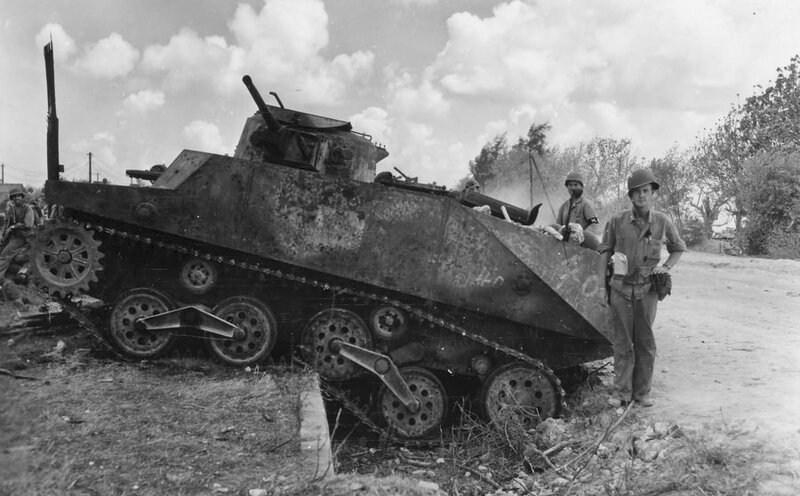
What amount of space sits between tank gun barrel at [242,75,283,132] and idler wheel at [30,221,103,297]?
2.25 metres

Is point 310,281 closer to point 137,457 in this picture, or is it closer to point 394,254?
point 394,254

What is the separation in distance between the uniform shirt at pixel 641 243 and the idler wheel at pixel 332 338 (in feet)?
8.61

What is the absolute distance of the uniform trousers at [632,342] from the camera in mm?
Answer: 5758

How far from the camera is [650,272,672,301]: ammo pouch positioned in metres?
5.53

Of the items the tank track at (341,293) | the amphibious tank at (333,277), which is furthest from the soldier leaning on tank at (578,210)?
the tank track at (341,293)

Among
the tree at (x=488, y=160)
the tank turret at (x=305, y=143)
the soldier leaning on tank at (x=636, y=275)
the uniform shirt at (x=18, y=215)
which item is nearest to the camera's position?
the soldier leaning on tank at (x=636, y=275)

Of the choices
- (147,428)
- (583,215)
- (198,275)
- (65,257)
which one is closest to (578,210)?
(583,215)

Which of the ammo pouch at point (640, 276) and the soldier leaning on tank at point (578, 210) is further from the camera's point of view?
the soldier leaning on tank at point (578, 210)

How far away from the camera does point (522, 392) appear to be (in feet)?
20.7

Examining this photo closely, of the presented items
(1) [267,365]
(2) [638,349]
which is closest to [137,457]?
(1) [267,365]

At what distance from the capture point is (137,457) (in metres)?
3.94

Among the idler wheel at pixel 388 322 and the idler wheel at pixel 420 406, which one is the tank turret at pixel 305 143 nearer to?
the idler wheel at pixel 388 322

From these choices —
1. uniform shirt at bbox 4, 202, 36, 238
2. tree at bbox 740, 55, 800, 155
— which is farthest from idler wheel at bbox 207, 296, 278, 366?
tree at bbox 740, 55, 800, 155

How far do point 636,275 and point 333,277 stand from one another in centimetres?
302
